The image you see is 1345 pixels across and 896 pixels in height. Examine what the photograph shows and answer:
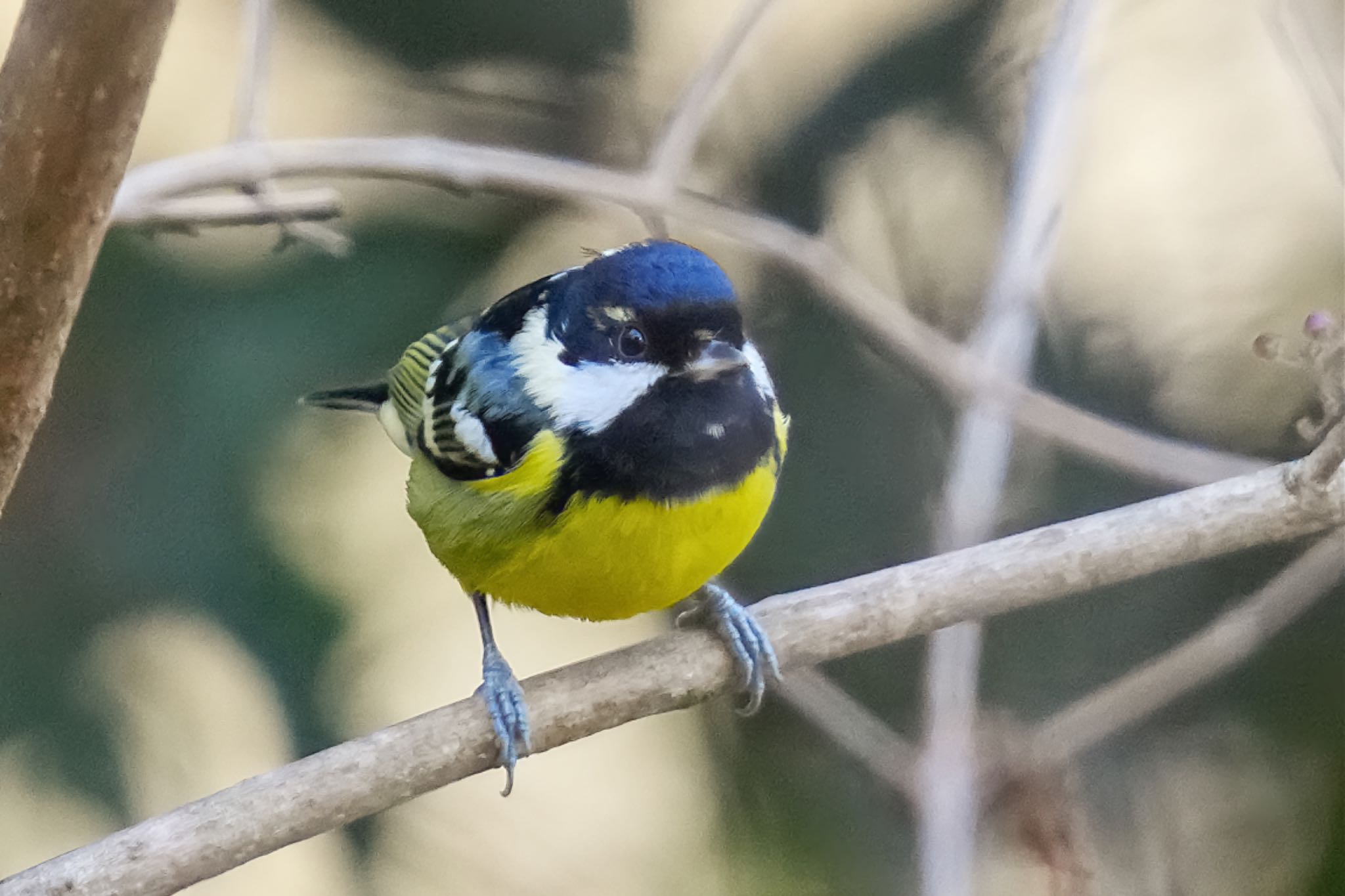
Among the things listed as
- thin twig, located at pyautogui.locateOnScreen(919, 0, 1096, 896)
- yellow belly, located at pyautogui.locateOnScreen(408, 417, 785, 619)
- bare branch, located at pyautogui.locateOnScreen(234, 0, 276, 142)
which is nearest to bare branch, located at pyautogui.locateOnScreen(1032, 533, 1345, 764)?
thin twig, located at pyautogui.locateOnScreen(919, 0, 1096, 896)

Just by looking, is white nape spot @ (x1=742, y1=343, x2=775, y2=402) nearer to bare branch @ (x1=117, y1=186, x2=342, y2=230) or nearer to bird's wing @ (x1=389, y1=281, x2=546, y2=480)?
bird's wing @ (x1=389, y1=281, x2=546, y2=480)

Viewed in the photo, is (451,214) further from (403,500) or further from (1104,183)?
(1104,183)

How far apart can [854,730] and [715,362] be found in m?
0.73

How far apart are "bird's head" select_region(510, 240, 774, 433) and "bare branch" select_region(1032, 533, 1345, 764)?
1.89ft

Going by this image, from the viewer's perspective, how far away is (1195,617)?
2.05 m

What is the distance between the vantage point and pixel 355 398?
1.69 meters

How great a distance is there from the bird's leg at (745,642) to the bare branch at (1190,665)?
1.27 ft

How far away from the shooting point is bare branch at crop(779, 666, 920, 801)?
1.51 metres

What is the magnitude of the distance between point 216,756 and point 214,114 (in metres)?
1.17

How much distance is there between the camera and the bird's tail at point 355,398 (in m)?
1.69

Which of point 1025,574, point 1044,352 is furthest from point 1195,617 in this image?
point 1025,574

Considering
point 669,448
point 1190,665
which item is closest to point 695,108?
point 669,448

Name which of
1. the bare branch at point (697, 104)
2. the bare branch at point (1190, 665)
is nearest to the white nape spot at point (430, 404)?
the bare branch at point (697, 104)

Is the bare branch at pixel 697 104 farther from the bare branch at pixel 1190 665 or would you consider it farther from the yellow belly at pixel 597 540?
the bare branch at pixel 1190 665
